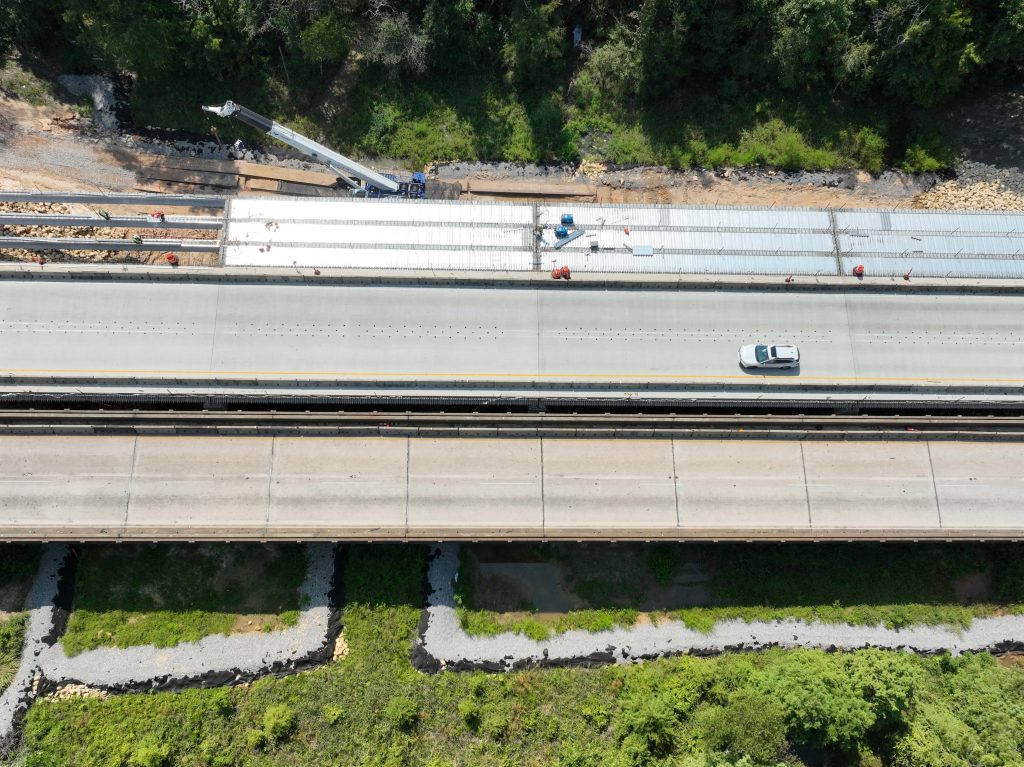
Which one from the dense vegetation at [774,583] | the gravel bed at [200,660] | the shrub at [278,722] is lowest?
the shrub at [278,722]

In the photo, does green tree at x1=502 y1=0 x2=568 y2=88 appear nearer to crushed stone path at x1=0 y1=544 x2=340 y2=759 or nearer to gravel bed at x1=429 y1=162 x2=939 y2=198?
gravel bed at x1=429 y1=162 x2=939 y2=198

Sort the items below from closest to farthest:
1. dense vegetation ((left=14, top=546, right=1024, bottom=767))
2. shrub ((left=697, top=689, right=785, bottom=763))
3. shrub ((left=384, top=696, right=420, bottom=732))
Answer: shrub ((left=697, top=689, right=785, bottom=763))
dense vegetation ((left=14, top=546, right=1024, bottom=767))
shrub ((left=384, top=696, right=420, bottom=732))

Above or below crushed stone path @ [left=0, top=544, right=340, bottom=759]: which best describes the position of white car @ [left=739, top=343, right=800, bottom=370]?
above

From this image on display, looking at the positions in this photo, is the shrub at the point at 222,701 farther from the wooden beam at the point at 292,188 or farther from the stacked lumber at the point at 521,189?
the stacked lumber at the point at 521,189

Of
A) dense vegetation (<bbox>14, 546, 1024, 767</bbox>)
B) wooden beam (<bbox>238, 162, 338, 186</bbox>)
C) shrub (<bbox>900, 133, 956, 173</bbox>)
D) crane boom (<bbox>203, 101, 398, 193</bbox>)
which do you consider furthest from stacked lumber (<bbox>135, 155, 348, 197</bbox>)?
shrub (<bbox>900, 133, 956, 173</bbox>)

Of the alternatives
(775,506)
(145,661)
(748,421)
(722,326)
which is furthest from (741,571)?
(145,661)

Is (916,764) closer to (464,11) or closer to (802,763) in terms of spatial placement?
(802,763)

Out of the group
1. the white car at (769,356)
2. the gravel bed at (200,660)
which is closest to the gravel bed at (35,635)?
the gravel bed at (200,660)
